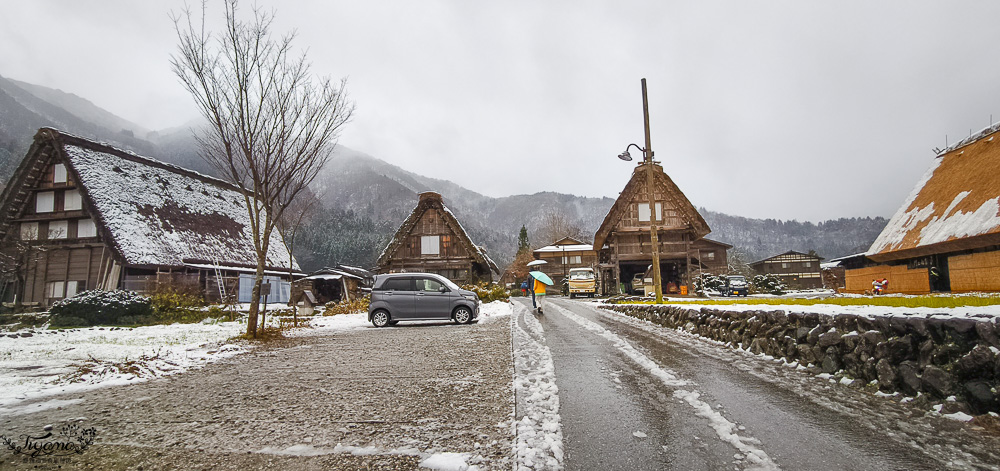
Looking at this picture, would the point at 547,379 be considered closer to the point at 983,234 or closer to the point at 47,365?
the point at 47,365

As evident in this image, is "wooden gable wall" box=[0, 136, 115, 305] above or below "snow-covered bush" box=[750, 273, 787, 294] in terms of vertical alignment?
above

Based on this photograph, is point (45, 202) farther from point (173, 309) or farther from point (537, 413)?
point (537, 413)

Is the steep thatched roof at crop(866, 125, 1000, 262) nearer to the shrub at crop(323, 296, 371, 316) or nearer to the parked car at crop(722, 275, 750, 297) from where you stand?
the parked car at crop(722, 275, 750, 297)

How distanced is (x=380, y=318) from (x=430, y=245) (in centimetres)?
1673

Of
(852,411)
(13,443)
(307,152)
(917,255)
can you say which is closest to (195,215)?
(307,152)

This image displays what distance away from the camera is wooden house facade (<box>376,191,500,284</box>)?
28766 millimetres

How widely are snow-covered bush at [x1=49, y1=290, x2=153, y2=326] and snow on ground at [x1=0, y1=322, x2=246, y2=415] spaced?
3.73m

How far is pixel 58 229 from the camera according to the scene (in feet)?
74.5

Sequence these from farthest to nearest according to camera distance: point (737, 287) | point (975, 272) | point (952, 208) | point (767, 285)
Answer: point (767, 285), point (737, 287), point (952, 208), point (975, 272)

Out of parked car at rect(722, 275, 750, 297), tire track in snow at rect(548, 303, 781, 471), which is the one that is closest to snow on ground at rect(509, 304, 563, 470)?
tire track in snow at rect(548, 303, 781, 471)

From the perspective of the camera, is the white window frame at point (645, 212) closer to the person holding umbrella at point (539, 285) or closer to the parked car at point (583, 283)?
the parked car at point (583, 283)

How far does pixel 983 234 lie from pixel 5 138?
10407 cm

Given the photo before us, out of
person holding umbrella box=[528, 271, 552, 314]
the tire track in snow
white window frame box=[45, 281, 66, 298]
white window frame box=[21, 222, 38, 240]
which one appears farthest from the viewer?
white window frame box=[45, 281, 66, 298]

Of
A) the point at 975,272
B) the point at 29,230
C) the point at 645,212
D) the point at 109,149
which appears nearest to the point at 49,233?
the point at 29,230
